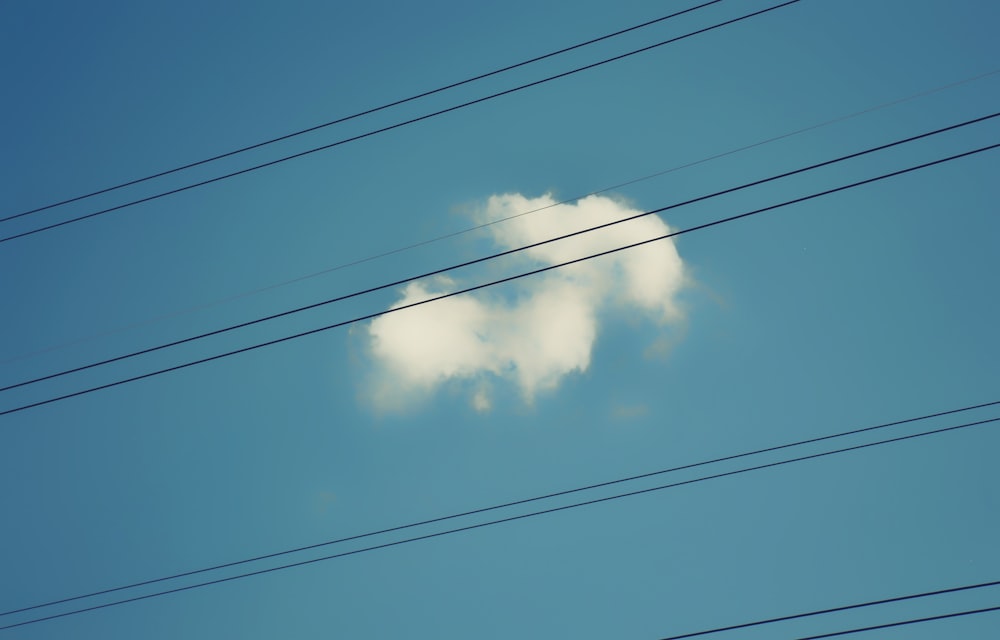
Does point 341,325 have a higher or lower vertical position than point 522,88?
lower

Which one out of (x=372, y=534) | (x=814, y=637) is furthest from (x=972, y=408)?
(x=372, y=534)

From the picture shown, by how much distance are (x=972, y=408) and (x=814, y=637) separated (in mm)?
2804

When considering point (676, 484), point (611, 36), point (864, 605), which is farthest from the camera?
point (611, 36)

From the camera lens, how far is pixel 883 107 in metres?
8.59

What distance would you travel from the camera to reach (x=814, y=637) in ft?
25.9

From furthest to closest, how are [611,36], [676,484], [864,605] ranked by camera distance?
1. [611,36]
2. [676,484]
3. [864,605]

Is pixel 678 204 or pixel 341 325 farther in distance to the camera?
pixel 341 325

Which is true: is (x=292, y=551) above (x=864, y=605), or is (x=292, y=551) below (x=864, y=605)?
above

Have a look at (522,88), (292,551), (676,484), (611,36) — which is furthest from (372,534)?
(611,36)

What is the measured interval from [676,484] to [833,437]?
1727 mm

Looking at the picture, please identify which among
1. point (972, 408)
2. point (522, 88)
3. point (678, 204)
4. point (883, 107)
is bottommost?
point (972, 408)

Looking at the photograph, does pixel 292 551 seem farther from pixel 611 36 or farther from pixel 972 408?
pixel 972 408

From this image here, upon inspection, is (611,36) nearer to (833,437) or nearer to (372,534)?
(833,437)

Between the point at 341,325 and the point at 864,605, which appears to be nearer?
the point at 864,605
